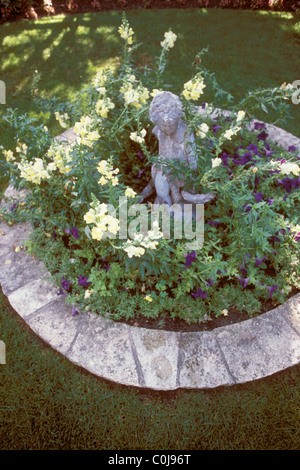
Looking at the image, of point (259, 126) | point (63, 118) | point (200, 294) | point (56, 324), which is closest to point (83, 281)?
point (56, 324)

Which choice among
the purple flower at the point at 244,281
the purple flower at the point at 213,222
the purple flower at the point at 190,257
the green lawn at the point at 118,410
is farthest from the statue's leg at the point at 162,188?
the green lawn at the point at 118,410

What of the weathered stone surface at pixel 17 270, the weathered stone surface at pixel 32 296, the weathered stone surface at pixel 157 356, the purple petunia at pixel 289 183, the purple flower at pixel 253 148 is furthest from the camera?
the purple flower at pixel 253 148

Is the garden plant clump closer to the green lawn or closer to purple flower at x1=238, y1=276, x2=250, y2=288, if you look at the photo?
purple flower at x1=238, y1=276, x2=250, y2=288

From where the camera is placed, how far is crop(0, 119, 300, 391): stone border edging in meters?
2.37

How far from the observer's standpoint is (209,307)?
2.66 metres

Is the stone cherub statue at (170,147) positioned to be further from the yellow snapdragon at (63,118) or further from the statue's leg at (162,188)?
the yellow snapdragon at (63,118)

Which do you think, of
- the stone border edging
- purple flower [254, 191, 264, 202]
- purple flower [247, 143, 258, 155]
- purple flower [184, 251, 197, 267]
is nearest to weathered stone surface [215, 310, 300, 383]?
the stone border edging

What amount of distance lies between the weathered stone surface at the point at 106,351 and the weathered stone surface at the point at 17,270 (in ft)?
2.15

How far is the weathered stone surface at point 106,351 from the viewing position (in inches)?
94.0

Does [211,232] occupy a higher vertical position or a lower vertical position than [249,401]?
higher

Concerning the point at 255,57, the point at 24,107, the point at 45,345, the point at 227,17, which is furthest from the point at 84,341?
the point at 227,17

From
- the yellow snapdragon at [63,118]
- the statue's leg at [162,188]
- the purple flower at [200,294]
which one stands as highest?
the yellow snapdragon at [63,118]
